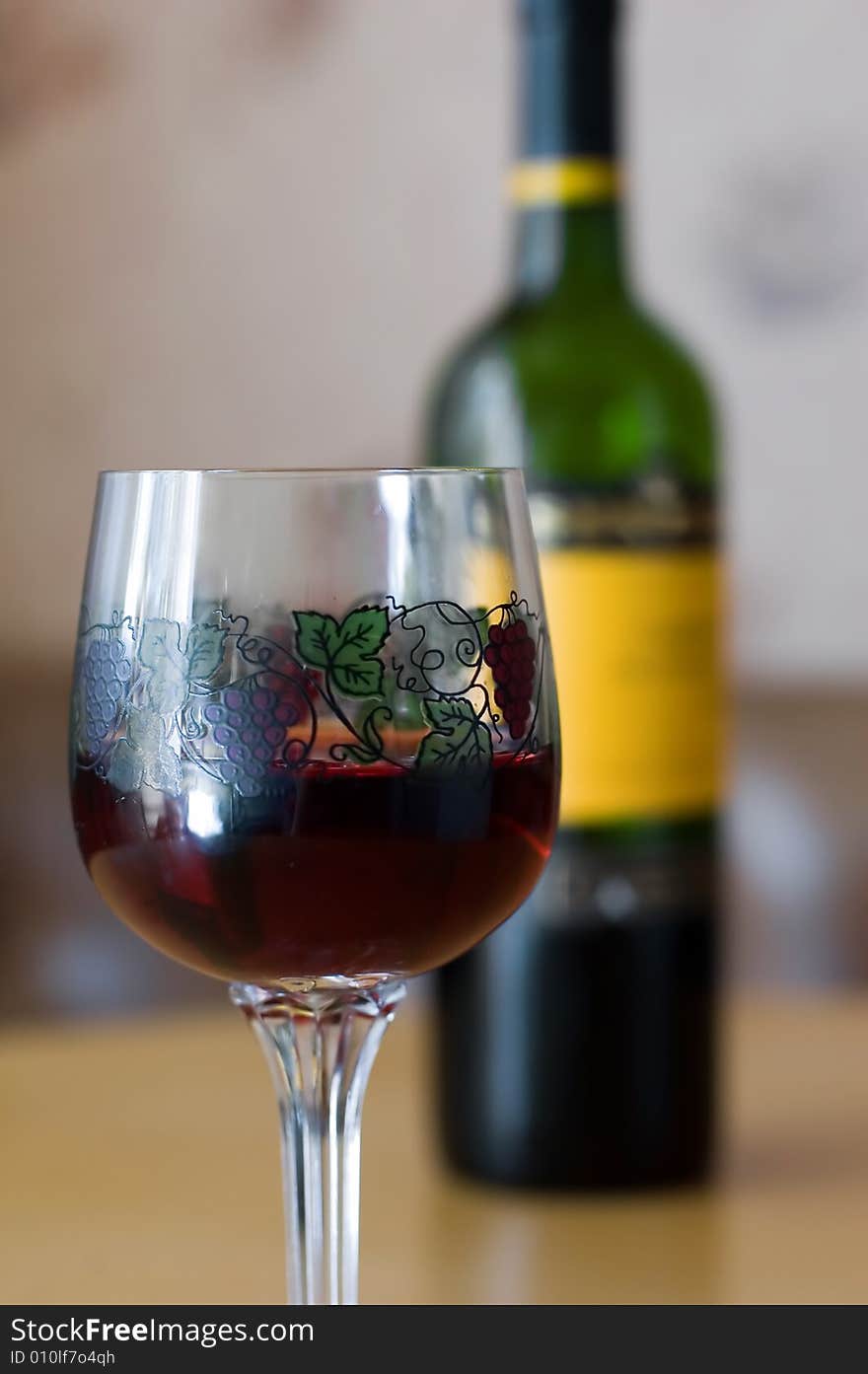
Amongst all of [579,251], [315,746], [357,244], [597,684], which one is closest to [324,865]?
[315,746]

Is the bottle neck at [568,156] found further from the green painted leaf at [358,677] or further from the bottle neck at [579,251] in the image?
the green painted leaf at [358,677]

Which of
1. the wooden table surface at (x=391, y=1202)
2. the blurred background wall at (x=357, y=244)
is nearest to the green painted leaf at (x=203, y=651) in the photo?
the wooden table surface at (x=391, y=1202)

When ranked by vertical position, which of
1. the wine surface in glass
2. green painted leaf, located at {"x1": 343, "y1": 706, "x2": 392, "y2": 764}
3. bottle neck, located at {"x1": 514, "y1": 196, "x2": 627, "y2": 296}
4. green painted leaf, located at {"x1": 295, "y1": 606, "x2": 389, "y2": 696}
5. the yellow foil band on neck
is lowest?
the wine surface in glass

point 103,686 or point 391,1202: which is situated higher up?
point 103,686

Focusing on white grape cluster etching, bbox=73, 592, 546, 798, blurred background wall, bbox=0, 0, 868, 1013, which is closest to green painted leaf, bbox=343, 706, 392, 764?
white grape cluster etching, bbox=73, 592, 546, 798

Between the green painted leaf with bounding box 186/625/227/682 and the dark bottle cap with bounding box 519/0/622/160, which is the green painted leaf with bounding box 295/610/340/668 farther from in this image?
the dark bottle cap with bounding box 519/0/622/160

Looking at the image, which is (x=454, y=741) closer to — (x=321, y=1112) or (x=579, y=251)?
(x=321, y=1112)
